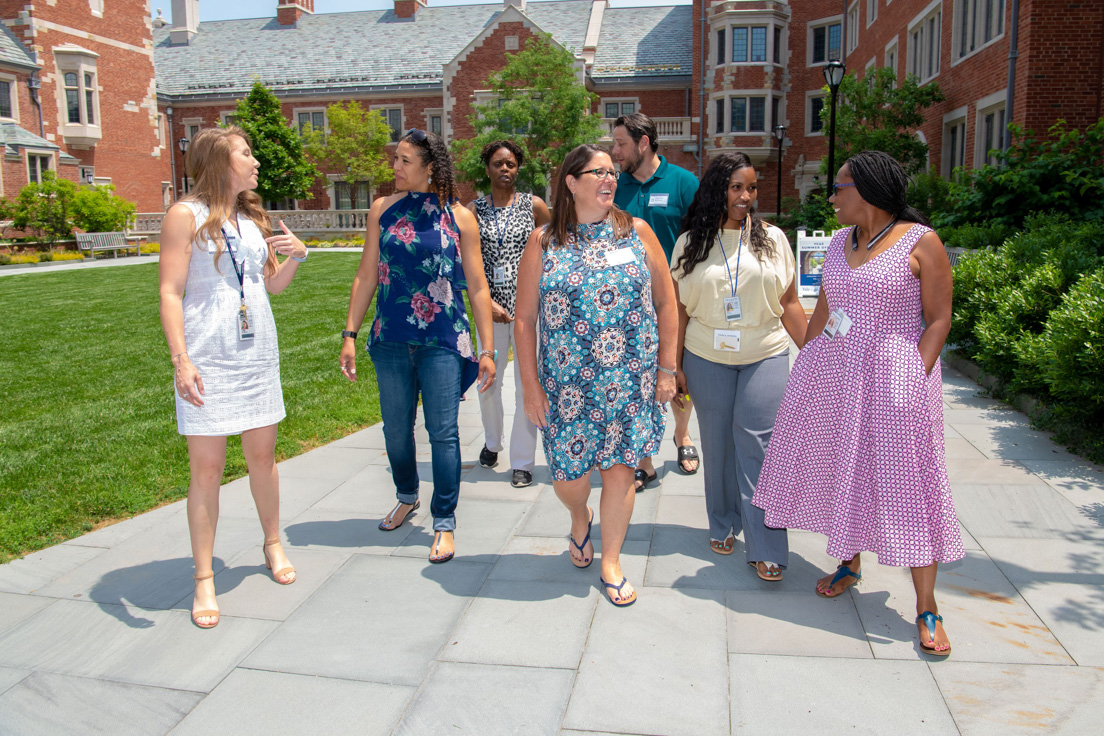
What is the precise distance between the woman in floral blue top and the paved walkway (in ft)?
1.88

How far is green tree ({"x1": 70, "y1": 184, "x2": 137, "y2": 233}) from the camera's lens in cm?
2873

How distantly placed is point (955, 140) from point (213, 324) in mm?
20491

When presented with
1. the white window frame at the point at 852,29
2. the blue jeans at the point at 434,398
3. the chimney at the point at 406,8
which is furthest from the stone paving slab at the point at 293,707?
the chimney at the point at 406,8

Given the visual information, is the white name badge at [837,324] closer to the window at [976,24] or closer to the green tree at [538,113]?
the window at [976,24]

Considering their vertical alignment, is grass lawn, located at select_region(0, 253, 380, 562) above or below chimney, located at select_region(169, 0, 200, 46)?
below

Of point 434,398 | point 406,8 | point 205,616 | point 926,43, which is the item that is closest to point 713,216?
point 434,398

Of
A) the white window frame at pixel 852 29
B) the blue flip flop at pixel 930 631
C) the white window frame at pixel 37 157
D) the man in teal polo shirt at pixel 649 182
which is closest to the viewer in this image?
the blue flip flop at pixel 930 631

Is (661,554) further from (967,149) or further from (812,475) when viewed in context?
(967,149)

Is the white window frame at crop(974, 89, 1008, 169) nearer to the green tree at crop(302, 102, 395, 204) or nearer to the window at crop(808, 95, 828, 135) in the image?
the window at crop(808, 95, 828, 135)

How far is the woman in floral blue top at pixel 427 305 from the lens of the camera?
4.09 metres

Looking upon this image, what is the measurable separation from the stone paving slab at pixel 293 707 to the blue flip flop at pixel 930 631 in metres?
1.89

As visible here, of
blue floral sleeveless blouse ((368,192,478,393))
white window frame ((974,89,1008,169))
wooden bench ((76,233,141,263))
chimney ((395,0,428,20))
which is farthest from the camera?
chimney ((395,0,428,20))

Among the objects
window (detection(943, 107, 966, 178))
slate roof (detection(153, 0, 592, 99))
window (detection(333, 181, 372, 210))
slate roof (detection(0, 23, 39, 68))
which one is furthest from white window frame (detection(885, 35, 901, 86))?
slate roof (detection(0, 23, 39, 68))

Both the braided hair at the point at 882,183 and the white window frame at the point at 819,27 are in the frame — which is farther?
the white window frame at the point at 819,27
